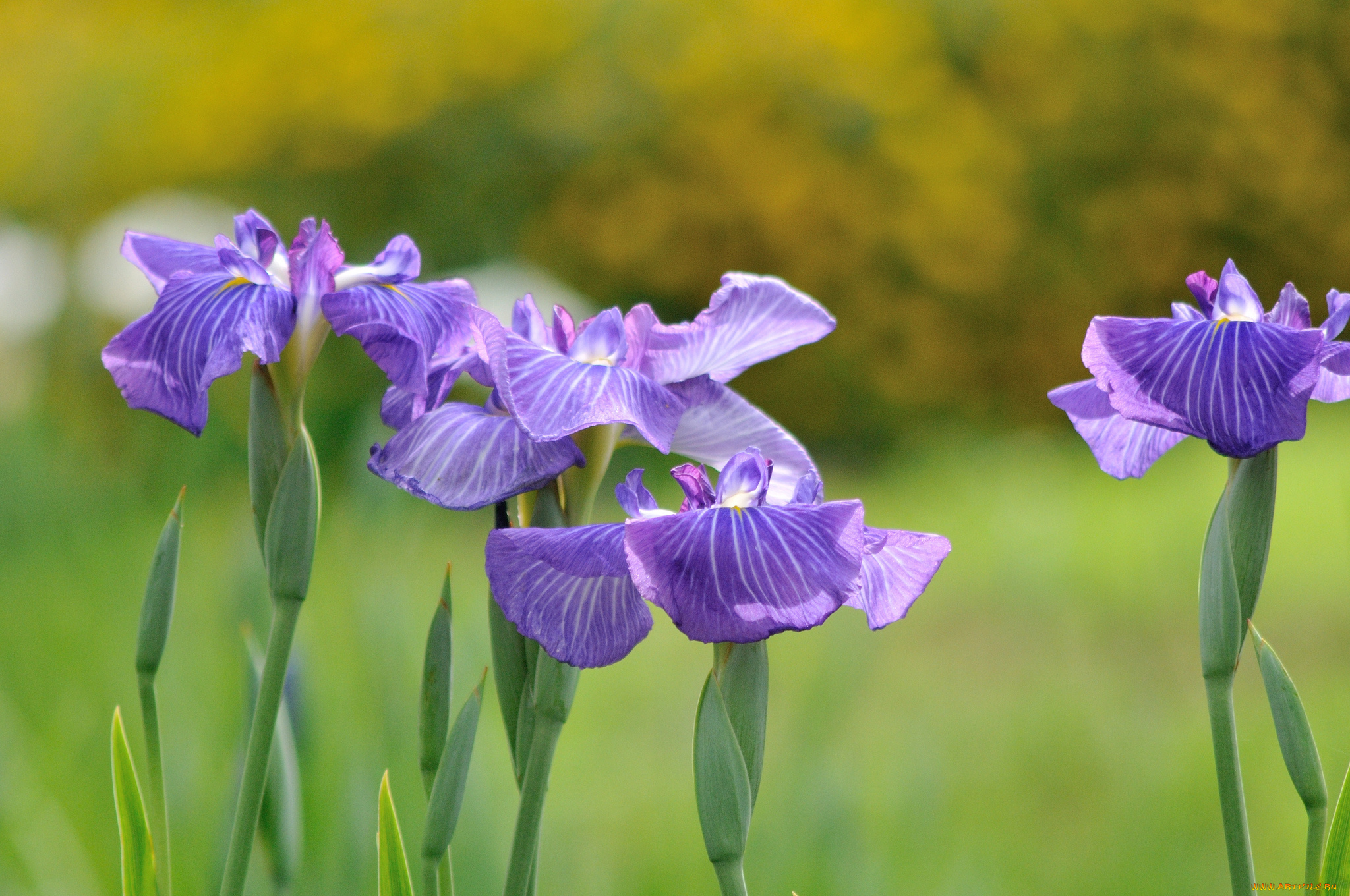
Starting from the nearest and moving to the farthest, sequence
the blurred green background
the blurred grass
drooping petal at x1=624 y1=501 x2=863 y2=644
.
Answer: drooping petal at x1=624 y1=501 x2=863 y2=644 < the blurred grass < the blurred green background

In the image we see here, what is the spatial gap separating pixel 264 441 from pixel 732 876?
0.76 ft

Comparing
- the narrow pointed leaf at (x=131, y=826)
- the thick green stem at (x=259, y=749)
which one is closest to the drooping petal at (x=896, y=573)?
the thick green stem at (x=259, y=749)

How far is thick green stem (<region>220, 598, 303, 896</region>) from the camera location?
1.27 ft

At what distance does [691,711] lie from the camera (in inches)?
84.5

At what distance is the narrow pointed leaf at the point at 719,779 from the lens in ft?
1.17

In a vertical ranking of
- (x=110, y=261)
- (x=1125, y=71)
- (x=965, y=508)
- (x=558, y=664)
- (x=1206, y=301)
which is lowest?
(x=558, y=664)

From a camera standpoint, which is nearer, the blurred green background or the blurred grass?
the blurred grass

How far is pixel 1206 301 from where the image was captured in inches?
16.7

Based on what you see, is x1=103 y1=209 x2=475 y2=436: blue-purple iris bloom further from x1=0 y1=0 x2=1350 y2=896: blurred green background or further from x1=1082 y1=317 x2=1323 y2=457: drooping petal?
x1=0 y1=0 x2=1350 y2=896: blurred green background

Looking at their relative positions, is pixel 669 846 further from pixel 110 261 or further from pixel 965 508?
pixel 110 261

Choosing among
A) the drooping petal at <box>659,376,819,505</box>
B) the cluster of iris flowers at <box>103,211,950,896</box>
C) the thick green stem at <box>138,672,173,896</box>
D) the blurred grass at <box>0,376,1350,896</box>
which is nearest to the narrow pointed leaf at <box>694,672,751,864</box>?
the cluster of iris flowers at <box>103,211,950,896</box>

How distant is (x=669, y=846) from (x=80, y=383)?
221 cm

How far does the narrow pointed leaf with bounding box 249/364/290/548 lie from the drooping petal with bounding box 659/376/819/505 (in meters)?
0.15

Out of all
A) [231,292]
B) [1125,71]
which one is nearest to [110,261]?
[231,292]
